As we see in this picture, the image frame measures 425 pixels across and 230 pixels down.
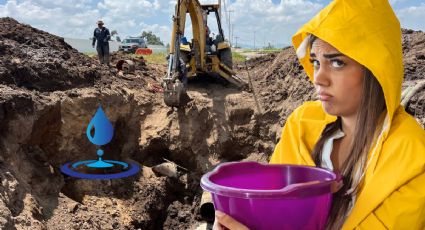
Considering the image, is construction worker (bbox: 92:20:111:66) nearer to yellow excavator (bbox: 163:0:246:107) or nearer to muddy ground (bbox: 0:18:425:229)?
muddy ground (bbox: 0:18:425:229)

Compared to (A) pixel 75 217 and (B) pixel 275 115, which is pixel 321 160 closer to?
(A) pixel 75 217

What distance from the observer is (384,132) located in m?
1.34

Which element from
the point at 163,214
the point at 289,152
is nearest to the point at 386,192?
the point at 289,152

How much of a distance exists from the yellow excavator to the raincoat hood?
7311 mm

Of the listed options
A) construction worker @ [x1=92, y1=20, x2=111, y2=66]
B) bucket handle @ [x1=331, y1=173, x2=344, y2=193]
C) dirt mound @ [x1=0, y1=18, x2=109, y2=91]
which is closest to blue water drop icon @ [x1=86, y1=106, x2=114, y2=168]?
dirt mound @ [x1=0, y1=18, x2=109, y2=91]

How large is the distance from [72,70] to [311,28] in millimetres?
7077

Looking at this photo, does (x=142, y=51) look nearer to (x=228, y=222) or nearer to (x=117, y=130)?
(x=117, y=130)

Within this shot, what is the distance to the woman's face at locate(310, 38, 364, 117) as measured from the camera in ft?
4.49

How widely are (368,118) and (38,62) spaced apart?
6835 mm

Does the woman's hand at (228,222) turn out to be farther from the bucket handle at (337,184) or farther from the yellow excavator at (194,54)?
the yellow excavator at (194,54)

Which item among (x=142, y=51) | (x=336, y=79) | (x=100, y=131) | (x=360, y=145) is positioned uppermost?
(x=142, y=51)

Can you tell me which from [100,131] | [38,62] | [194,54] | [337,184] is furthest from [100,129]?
[337,184]

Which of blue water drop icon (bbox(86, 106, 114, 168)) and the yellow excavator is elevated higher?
the yellow excavator

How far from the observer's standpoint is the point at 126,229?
20.3 feet
